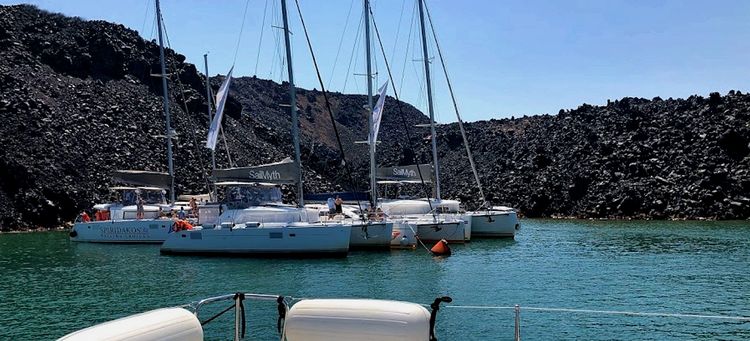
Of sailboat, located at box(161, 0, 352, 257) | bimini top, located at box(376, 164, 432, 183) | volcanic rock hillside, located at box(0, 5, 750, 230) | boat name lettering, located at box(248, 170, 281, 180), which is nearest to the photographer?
sailboat, located at box(161, 0, 352, 257)

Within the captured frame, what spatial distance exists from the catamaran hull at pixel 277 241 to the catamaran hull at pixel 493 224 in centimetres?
1591

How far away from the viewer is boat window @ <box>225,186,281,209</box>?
133ft

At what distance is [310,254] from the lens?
3728 centimetres

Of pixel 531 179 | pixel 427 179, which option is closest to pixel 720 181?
pixel 531 179

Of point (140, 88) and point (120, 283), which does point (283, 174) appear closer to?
point (120, 283)

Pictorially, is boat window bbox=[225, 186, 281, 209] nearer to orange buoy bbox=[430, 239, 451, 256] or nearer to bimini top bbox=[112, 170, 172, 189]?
orange buoy bbox=[430, 239, 451, 256]

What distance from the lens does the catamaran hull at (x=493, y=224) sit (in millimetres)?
50375

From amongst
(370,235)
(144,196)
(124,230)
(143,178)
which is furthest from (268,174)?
(144,196)

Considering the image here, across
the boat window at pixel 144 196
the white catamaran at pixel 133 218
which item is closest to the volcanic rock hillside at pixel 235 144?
the white catamaran at pixel 133 218

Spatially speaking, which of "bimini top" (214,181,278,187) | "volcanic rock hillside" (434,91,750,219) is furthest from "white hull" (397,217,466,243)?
"volcanic rock hillside" (434,91,750,219)

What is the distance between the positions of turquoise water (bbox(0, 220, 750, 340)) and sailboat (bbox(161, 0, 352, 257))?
3.69 ft

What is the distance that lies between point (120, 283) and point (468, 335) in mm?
17993

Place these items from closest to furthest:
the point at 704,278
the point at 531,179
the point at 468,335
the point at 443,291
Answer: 1. the point at 468,335
2. the point at 443,291
3. the point at 704,278
4. the point at 531,179

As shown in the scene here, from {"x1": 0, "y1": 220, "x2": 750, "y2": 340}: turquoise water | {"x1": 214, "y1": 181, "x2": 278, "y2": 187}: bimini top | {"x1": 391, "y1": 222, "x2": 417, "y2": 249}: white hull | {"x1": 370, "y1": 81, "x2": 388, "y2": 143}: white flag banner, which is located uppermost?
{"x1": 370, "y1": 81, "x2": 388, "y2": 143}: white flag banner
